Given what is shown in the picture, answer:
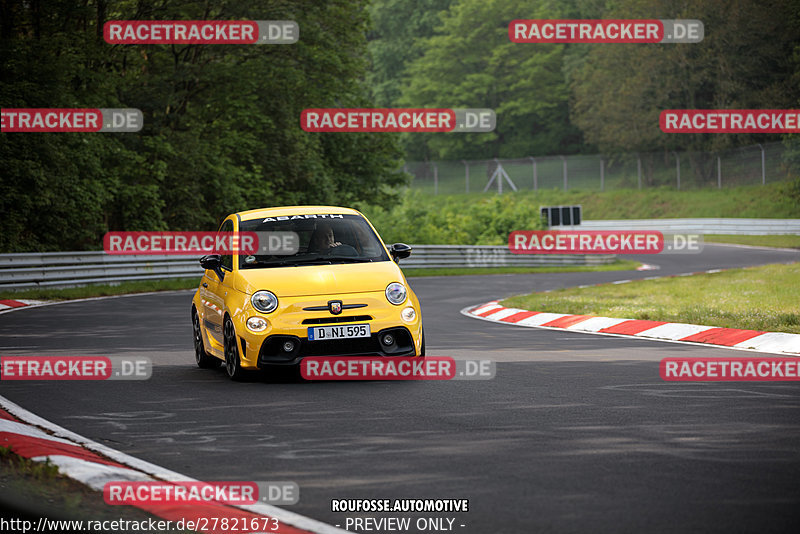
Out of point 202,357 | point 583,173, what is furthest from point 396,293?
point 583,173

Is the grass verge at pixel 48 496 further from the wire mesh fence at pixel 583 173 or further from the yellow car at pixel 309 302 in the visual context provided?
the wire mesh fence at pixel 583 173

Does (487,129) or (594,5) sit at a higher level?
(594,5)

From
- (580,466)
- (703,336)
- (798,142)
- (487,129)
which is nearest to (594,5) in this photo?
(487,129)

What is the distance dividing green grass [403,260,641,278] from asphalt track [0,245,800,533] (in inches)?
1026

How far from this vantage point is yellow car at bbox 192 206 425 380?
10805 millimetres

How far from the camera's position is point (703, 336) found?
14.9m

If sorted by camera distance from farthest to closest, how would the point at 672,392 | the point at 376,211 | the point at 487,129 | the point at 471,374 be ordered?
1. the point at 487,129
2. the point at 376,211
3. the point at 471,374
4. the point at 672,392

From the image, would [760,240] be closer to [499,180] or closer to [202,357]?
[499,180]

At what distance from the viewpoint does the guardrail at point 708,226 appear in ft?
199

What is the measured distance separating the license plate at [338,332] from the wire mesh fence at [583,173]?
61789mm

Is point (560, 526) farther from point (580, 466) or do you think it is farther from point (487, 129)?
point (487, 129)

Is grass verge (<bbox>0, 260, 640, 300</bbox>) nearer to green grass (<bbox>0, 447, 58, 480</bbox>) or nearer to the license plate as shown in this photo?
the license plate

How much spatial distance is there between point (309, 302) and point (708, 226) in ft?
190

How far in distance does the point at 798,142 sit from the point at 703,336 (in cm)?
5173
